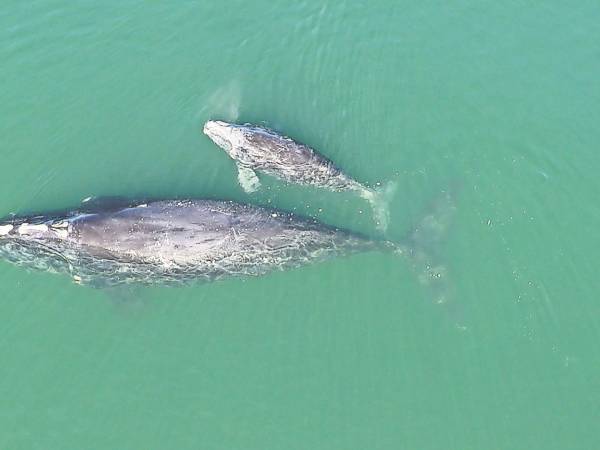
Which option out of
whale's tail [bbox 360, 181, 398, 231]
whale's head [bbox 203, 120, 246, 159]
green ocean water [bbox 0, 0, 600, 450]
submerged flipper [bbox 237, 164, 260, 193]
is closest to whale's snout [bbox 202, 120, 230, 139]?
whale's head [bbox 203, 120, 246, 159]

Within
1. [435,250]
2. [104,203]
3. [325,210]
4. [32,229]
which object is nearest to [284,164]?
[325,210]

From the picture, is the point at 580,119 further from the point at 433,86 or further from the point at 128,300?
the point at 128,300

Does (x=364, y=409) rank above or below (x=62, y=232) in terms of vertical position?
below

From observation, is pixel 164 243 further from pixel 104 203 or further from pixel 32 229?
pixel 32 229

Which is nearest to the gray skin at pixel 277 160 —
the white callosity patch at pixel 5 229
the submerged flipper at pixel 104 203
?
the submerged flipper at pixel 104 203

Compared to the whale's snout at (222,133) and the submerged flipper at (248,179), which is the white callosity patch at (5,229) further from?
the submerged flipper at (248,179)

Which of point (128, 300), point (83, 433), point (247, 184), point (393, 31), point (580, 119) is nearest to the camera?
point (83, 433)

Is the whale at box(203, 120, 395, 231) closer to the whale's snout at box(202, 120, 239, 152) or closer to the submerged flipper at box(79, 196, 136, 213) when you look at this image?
the whale's snout at box(202, 120, 239, 152)

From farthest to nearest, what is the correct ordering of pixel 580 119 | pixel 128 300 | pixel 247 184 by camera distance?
pixel 580 119, pixel 247 184, pixel 128 300

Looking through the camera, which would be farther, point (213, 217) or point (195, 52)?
point (195, 52)

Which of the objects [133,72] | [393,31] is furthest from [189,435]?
[393,31]
